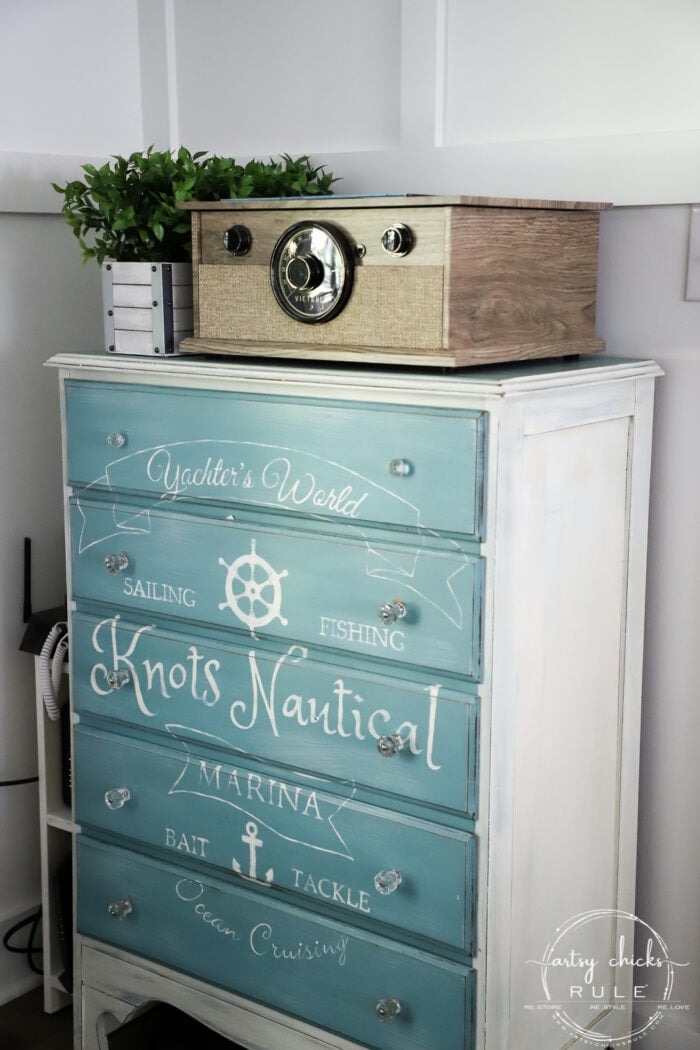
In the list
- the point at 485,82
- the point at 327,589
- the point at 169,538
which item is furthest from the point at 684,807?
the point at 485,82

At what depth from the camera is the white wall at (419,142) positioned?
1888 mm

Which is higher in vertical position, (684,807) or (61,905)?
(684,807)

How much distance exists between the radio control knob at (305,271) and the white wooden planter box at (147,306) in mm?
291

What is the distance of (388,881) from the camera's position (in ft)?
5.51

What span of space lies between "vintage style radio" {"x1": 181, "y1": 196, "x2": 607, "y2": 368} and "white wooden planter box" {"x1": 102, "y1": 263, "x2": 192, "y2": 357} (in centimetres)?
6

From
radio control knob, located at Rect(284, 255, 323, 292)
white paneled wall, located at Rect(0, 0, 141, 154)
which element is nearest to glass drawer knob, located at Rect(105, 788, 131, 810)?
radio control knob, located at Rect(284, 255, 323, 292)

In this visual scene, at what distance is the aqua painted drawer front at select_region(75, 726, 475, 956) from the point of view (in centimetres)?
166

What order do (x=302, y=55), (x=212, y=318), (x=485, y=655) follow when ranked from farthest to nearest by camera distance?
(x=302, y=55), (x=212, y=318), (x=485, y=655)

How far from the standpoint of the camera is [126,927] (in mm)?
2047

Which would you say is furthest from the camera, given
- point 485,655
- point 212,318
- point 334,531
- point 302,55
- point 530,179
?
point 302,55

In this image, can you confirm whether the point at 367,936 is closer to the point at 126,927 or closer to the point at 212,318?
the point at 126,927

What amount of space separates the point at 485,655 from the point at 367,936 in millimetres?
484

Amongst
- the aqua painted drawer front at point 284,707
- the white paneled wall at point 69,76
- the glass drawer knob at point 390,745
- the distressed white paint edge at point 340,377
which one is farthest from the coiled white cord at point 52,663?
the white paneled wall at point 69,76

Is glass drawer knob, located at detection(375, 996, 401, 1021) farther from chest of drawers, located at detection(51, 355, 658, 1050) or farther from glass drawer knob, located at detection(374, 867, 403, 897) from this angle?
glass drawer knob, located at detection(374, 867, 403, 897)
